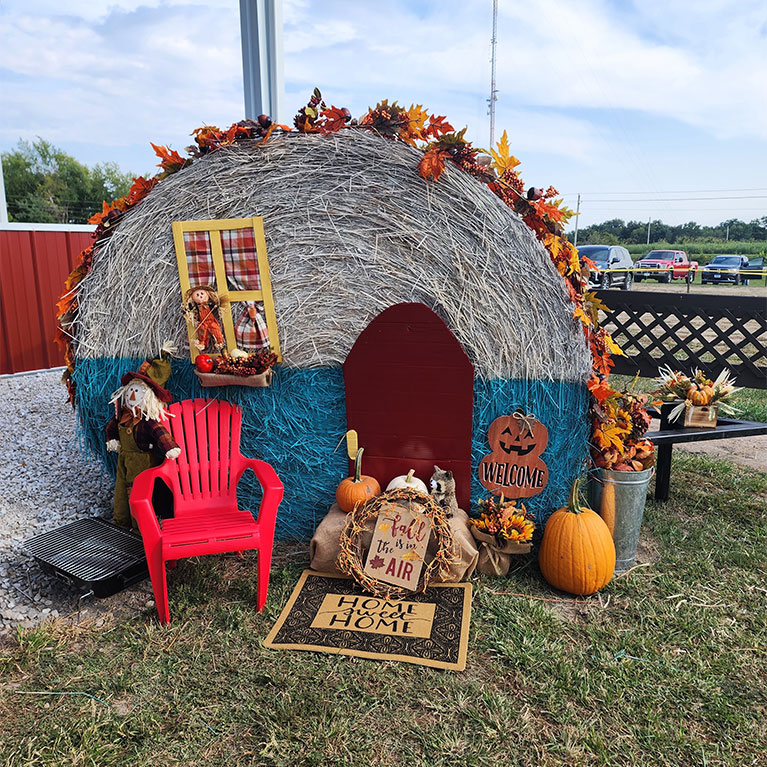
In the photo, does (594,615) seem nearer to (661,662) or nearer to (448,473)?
(661,662)

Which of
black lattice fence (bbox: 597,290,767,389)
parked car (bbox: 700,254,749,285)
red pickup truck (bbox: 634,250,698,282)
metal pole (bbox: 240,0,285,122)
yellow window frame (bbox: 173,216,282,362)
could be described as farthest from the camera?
red pickup truck (bbox: 634,250,698,282)

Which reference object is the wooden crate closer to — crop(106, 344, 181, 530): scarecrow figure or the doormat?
the doormat

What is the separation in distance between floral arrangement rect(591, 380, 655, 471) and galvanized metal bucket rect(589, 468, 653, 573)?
49 millimetres

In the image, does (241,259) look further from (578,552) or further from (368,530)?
(578,552)

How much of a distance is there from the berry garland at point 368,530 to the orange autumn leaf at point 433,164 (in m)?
1.78

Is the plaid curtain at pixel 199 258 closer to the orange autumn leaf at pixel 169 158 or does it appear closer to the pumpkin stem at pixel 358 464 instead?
the orange autumn leaf at pixel 169 158

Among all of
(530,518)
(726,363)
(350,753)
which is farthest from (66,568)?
(726,363)

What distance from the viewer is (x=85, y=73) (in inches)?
314

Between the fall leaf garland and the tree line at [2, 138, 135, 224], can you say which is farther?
the tree line at [2, 138, 135, 224]

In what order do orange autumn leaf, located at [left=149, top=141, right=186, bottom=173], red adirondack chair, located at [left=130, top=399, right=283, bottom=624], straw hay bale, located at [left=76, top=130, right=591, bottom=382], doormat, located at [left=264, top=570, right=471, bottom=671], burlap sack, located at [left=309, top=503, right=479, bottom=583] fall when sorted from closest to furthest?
doormat, located at [left=264, top=570, right=471, bottom=671]
red adirondack chair, located at [left=130, top=399, right=283, bottom=624]
burlap sack, located at [left=309, top=503, right=479, bottom=583]
straw hay bale, located at [left=76, top=130, right=591, bottom=382]
orange autumn leaf, located at [left=149, top=141, right=186, bottom=173]

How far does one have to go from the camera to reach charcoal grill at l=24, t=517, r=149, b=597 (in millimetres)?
3078

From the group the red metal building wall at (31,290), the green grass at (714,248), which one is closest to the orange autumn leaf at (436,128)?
the red metal building wall at (31,290)

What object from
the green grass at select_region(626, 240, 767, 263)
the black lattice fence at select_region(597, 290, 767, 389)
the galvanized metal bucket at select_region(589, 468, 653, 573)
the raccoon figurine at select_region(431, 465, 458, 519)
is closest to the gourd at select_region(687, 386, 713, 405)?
the galvanized metal bucket at select_region(589, 468, 653, 573)

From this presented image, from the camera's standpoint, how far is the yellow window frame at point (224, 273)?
11.8ft
